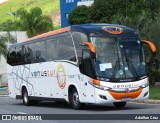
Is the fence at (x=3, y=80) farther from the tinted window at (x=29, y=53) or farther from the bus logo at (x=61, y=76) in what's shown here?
the bus logo at (x=61, y=76)

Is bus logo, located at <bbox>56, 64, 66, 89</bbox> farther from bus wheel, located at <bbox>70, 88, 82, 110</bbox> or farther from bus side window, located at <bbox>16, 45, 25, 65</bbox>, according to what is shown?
bus side window, located at <bbox>16, 45, 25, 65</bbox>

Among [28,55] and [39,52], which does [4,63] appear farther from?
[39,52]

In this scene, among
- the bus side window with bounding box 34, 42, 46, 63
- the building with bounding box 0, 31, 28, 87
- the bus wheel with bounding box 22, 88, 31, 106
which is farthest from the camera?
the building with bounding box 0, 31, 28, 87

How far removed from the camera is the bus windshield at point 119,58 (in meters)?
18.9

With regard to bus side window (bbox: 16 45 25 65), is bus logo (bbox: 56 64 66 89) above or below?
below

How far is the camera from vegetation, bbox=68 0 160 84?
33781 mm

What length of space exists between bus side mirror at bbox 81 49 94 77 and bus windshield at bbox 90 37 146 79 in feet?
0.84

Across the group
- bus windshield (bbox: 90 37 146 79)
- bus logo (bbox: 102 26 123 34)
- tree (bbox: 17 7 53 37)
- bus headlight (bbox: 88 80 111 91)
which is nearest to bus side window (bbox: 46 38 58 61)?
bus logo (bbox: 102 26 123 34)

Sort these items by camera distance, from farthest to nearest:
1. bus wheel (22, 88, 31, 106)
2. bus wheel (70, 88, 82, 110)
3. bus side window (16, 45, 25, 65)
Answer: bus wheel (22, 88, 31, 106)
bus side window (16, 45, 25, 65)
bus wheel (70, 88, 82, 110)

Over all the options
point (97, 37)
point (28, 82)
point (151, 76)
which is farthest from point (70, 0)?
point (97, 37)

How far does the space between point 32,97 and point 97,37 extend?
25.5 feet

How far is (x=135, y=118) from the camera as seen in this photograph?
15.7m

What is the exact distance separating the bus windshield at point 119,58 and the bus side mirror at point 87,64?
26cm

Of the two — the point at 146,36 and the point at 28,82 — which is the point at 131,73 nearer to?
the point at 28,82
